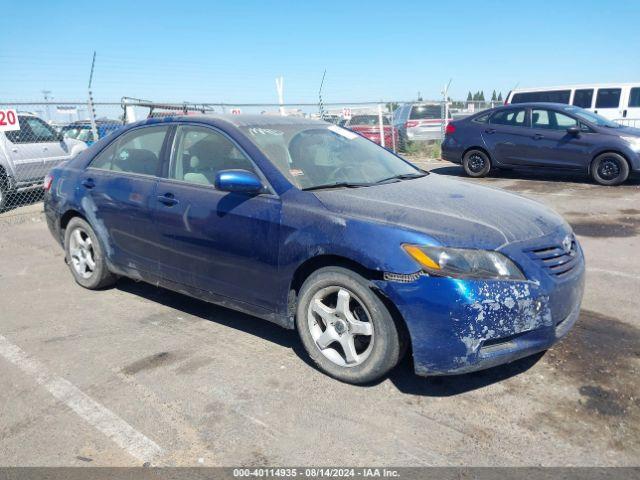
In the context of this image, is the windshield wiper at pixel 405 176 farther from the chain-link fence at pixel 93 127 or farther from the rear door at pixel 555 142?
the rear door at pixel 555 142

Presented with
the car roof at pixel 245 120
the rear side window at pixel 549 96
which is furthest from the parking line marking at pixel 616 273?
the rear side window at pixel 549 96

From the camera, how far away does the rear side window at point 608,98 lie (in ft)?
50.3

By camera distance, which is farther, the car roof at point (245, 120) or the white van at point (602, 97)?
the white van at point (602, 97)

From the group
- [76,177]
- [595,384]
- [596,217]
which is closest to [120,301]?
[76,177]

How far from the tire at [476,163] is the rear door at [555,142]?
3.24 feet

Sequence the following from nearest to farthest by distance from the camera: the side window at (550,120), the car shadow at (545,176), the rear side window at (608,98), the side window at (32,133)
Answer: the side window at (32,133), the side window at (550,120), the car shadow at (545,176), the rear side window at (608,98)

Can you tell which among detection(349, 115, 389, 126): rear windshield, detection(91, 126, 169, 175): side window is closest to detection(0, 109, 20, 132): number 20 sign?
detection(91, 126, 169, 175): side window

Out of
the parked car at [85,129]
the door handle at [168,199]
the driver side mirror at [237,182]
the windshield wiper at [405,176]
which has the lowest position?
the parked car at [85,129]

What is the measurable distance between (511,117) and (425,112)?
7231 mm

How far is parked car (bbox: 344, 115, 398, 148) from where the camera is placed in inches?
655

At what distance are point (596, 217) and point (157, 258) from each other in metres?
6.23

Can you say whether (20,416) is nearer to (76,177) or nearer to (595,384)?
(76,177)

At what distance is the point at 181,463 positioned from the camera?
102 inches

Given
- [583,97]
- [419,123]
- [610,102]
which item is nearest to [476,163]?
[583,97]
